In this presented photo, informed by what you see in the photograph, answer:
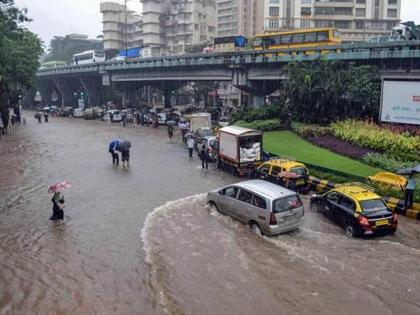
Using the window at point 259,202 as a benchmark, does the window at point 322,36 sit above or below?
above

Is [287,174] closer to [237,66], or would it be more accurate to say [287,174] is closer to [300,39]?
[300,39]

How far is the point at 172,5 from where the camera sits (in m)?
127

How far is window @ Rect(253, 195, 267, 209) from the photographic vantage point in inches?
590

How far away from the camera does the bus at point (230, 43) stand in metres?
57.1

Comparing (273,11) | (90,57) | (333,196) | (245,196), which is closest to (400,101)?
(333,196)

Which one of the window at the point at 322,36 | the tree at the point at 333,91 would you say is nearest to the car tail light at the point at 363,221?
the tree at the point at 333,91

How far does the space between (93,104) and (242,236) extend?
89.1 meters

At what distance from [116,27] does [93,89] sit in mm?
50340

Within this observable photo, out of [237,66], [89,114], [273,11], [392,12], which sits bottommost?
[89,114]

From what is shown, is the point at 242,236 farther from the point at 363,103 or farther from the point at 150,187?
the point at 363,103

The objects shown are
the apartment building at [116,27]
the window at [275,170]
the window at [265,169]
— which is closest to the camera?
the window at [275,170]

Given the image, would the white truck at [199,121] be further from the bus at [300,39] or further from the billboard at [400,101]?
the billboard at [400,101]

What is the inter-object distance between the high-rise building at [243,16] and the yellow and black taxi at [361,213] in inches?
3978

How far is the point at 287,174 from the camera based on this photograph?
2022 cm
